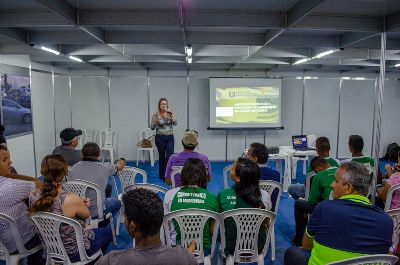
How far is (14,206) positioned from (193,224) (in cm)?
139

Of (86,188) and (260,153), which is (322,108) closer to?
(260,153)

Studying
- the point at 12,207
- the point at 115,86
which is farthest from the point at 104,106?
the point at 12,207

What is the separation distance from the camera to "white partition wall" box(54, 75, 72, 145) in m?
7.84

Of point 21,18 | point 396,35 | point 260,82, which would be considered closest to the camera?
point 21,18

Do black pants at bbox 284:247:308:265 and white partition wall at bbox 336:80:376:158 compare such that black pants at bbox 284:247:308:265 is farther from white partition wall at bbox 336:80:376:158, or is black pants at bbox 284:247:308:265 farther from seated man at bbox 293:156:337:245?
white partition wall at bbox 336:80:376:158

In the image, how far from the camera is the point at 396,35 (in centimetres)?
462

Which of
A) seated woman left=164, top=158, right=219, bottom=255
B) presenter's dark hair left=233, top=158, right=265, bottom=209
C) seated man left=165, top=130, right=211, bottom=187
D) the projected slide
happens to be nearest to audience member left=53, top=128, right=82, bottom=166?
seated man left=165, top=130, right=211, bottom=187

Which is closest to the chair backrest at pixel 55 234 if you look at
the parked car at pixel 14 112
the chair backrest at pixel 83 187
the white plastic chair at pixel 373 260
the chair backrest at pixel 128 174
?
the chair backrest at pixel 83 187

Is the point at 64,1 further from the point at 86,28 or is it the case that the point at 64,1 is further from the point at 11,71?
the point at 11,71

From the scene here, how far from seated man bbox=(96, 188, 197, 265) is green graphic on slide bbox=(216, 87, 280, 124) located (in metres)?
6.94

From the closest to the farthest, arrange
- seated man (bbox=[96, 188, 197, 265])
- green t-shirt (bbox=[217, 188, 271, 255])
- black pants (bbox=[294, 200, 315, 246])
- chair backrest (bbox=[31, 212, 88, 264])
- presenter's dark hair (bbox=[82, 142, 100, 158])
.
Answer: seated man (bbox=[96, 188, 197, 265]) → chair backrest (bbox=[31, 212, 88, 264]) → green t-shirt (bbox=[217, 188, 271, 255]) → presenter's dark hair (bbox=[82, 142, 100, 158]) → black pants (bbox=[294, 200, 315, 246])

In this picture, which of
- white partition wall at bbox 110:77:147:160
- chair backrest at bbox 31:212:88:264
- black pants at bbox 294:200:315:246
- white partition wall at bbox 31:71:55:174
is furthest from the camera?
white partition wall at bbox 110:77:147:160

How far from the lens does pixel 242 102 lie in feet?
27.4

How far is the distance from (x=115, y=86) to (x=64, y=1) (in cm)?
557
